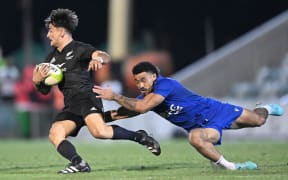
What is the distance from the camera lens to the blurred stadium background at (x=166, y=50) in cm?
2789

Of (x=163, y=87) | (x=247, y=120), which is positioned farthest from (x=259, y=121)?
(x=163, y=87)

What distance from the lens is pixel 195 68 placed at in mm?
29672

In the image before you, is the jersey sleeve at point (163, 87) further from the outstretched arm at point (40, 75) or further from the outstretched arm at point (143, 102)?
the outstretched arm at point (40, 75)

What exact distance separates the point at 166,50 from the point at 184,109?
886 inches

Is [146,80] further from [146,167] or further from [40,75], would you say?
[146,167]

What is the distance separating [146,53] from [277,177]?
912 inches

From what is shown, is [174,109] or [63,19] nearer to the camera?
[174,109]

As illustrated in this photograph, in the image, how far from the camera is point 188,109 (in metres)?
12.5

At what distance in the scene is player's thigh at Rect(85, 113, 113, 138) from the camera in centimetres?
1222

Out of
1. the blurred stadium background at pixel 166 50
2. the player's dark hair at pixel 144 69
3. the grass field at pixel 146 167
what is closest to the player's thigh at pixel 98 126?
the grass field at pixel 146 167

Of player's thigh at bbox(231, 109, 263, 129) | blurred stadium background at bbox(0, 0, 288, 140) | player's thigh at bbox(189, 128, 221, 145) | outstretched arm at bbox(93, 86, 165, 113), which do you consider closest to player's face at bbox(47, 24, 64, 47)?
outstretched arm at bbox(93, 86, 165, 113)

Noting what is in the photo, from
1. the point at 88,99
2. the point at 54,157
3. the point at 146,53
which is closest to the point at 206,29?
the point at 146,53

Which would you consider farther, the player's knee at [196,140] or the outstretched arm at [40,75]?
the outstretched arm at [40,75]

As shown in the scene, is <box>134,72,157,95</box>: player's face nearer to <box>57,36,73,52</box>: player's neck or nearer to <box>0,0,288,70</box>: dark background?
<box>57,36,73,52</box>: player's neck
